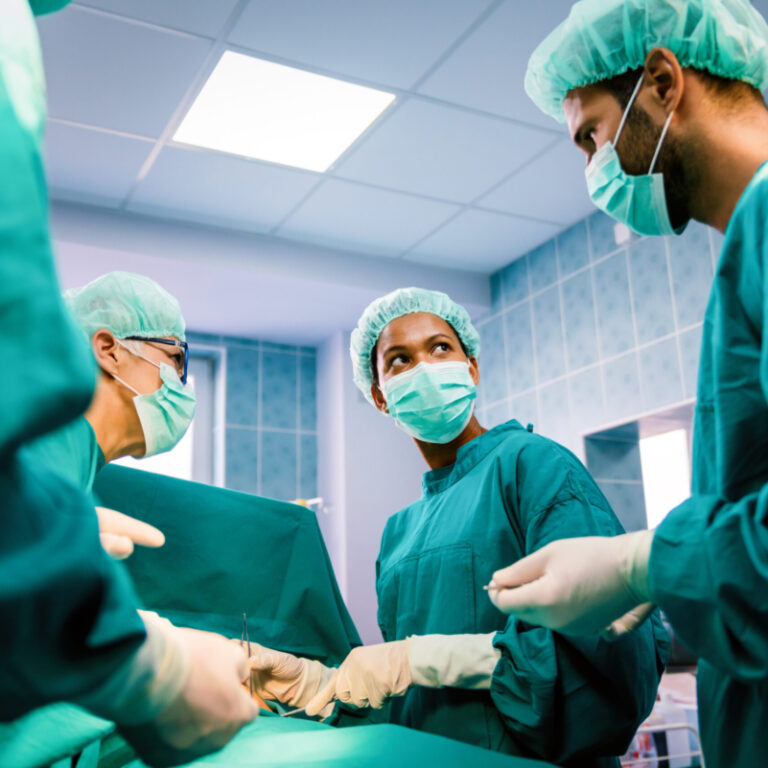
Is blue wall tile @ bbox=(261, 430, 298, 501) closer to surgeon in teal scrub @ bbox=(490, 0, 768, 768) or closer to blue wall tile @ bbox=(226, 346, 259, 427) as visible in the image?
blue wall tile @ bbox=(226, 346, 259, 427)

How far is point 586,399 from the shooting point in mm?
4105

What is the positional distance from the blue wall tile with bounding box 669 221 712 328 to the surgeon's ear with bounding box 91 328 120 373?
2659 mm

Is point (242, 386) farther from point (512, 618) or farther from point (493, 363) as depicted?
point (512, 618)

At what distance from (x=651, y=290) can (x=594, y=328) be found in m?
0.39

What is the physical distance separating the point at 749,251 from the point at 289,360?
4.56 metres

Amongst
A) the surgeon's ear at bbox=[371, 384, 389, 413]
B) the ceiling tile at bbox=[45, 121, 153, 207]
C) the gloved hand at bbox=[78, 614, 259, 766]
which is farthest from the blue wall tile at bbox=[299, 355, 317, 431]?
the gloved hand at bbox=[78, 614, 259, 766]

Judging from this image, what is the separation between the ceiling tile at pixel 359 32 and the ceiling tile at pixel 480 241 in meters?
1.26

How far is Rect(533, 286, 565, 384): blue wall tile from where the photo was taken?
4348mm

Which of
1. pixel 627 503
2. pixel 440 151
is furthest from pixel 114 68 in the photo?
pixel 627 503

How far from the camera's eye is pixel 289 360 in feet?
17.4

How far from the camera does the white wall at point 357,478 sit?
4.69m

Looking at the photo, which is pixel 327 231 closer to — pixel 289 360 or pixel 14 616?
pixel 289 360

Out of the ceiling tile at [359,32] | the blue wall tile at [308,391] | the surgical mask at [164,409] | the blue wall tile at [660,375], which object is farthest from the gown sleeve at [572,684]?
the blue wall tile at [308,391]

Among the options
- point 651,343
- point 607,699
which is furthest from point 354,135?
point 607,699
